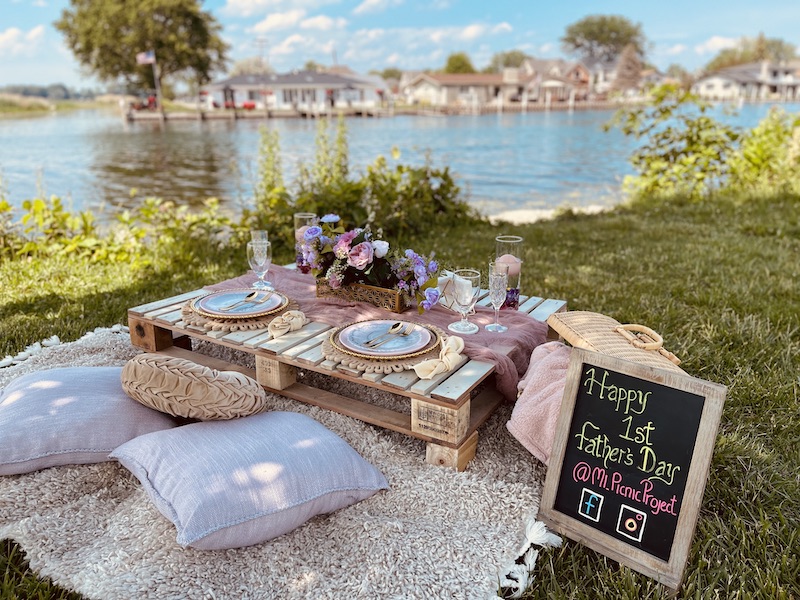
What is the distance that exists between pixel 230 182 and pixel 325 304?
14759mm

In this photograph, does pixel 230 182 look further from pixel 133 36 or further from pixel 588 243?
pixel 133 36

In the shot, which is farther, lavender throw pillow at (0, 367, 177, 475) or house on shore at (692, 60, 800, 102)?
house on shore at (692, 60, 800, 102)

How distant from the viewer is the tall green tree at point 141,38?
45438 mm

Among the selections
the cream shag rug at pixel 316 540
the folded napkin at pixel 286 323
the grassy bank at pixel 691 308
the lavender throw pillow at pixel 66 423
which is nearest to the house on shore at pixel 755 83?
the grassy bank at pixel 691 308

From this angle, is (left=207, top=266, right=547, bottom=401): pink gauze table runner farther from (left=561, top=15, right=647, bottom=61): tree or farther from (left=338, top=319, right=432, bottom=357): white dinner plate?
(left=561, top=15, right=647, bottom=61): tree

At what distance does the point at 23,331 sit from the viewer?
3750 mm

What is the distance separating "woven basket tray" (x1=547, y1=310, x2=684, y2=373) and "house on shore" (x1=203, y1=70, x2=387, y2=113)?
5416cm

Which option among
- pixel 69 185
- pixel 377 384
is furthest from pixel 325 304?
pixel 69 185

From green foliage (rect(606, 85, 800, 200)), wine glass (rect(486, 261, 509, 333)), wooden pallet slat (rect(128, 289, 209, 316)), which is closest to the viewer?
wine glass (rect(486, 261, 509, 333))

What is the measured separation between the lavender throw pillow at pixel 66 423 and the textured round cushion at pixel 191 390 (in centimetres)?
9

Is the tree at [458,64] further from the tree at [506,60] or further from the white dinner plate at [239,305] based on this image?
the white dinner plate at [239,305]

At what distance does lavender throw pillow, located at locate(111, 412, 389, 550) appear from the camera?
1825mm

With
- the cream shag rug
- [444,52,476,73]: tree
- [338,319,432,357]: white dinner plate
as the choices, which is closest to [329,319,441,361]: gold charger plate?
[338,319,432,357]: white dinner plate

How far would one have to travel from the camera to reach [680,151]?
29.6ft
